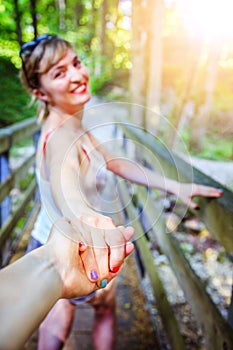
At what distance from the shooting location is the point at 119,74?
14.7 m

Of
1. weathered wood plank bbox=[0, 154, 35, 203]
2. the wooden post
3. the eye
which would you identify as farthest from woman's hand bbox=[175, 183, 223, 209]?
the wooden post

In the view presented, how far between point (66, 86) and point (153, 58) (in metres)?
3.24

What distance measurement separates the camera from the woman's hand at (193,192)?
42.0 inches

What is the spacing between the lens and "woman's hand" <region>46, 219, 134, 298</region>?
60cm

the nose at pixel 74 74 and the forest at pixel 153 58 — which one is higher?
the nose at pixel 74 74

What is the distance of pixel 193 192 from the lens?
114 cm

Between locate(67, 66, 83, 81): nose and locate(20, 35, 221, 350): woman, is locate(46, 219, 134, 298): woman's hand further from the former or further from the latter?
locate(67, 66, 83, 81): nose

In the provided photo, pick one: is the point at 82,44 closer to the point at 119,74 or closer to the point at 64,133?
the point at 119,74

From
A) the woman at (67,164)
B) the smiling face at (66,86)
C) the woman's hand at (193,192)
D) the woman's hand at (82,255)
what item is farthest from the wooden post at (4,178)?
the woman's hand at (82,255)

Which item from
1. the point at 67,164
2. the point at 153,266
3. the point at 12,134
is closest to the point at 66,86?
the point at 67,164

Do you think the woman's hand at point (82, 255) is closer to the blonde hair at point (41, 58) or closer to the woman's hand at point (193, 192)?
the woman's hand at point (193, 192)

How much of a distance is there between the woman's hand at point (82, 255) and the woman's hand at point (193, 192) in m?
0.51

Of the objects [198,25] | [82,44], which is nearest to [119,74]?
[82,44]

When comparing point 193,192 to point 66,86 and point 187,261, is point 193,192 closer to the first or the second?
point 187,261
